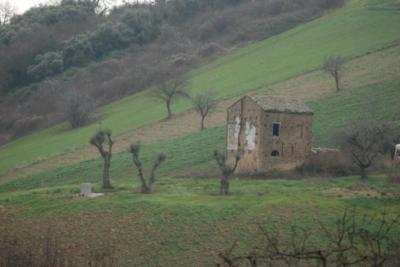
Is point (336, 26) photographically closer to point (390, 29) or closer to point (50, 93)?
point (390, 29)

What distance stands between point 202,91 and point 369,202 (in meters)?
46.4

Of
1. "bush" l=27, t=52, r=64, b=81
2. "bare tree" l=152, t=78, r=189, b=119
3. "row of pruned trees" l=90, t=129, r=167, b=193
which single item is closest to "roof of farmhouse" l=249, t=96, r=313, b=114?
"row of pruned trees" l=90, t=129, r=167, b=193

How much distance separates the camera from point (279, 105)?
188ft

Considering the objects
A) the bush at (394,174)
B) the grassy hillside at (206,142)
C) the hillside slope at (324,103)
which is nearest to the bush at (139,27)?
the hillside slope at (324,103)

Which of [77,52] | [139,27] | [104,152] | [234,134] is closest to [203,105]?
[234,134]

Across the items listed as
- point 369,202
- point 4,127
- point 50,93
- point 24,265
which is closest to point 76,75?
point 50,93

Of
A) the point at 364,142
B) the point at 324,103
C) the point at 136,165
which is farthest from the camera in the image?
the point at 324,103

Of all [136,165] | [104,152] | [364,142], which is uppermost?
[364,142]

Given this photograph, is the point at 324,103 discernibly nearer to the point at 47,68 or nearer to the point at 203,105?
the point at 203,105

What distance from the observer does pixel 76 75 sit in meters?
110

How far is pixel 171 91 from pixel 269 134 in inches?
1188

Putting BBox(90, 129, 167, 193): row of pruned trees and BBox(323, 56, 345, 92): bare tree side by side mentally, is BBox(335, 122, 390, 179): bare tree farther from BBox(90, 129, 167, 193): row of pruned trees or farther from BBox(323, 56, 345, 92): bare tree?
BBox(323, 56, 345, 92): bare tree

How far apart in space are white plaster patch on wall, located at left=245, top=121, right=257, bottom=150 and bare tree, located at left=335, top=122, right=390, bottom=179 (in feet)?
19.5

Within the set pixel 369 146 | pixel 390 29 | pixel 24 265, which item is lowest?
pixel 24 265
